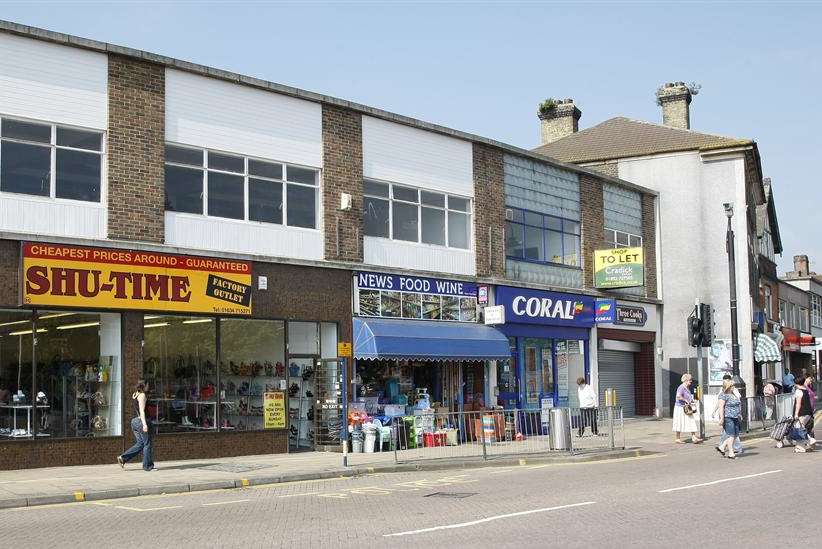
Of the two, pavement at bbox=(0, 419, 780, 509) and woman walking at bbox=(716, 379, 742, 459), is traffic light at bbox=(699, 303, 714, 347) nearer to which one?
pavement at bbox=(0, 419, 780, 509)

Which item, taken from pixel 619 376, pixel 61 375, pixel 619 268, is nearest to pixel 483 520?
pixel 61 375

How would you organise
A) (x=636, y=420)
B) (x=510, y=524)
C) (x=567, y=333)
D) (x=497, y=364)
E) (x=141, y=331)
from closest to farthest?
(x=510, y=524) → (x=141, y=331) → (x=497, y=364) → (x=567, y=333) → (x=636, y=420)

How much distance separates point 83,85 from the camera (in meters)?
19.6

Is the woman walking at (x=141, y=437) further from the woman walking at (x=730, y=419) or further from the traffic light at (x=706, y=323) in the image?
the traffic light at (x=706, y=323)

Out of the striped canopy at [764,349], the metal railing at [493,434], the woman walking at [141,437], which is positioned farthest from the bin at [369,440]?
the striped canopy at [764,349]

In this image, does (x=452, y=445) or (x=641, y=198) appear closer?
(x=452, y=445)

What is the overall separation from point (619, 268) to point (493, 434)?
36.5 ft

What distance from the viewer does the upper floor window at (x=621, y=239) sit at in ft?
111

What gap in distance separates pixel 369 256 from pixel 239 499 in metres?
10.9

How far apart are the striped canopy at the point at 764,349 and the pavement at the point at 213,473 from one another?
14.3 metres

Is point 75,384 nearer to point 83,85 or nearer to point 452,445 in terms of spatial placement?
point 83,85

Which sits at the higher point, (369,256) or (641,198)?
(641,198)

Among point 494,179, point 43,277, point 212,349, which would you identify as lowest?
point 212,349

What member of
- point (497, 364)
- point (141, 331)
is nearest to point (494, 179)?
point (497, 364)
